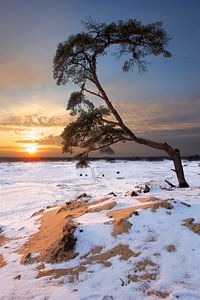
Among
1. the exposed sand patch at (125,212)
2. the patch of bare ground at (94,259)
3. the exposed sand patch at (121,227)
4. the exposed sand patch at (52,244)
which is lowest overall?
the patch of bare ground at (94,259)

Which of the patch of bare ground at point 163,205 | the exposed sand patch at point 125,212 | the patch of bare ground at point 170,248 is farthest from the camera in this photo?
the patch of bare ground at point 163,205

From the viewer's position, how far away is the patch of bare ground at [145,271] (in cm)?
582

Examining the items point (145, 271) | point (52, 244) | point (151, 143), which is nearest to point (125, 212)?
point (52, 244)

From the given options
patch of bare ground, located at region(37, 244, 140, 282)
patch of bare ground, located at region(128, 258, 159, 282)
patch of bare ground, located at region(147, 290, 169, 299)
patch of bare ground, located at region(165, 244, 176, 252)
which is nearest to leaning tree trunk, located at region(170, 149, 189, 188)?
patch of bare ground, located at region(165, 244, 176, 252)

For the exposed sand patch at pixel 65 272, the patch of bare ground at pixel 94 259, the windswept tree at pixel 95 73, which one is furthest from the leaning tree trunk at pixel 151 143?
the exposed sand patch at pixel 65 272

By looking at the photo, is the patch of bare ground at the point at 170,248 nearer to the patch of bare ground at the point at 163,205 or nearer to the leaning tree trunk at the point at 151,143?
the patch of bare ground at the point at 163,205

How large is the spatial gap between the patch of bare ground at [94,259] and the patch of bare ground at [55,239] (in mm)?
420

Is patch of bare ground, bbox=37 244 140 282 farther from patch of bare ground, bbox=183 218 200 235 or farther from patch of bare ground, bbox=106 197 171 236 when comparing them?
patch of bare ground, bbox=183 218 200 235

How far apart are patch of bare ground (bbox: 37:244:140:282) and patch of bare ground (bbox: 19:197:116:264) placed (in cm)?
42

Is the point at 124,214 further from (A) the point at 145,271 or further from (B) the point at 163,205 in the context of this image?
(A) the point at 145,271

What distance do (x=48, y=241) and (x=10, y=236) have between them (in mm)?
2129

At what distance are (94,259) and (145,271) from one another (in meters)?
1.30

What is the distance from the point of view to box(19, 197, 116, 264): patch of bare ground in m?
7.17

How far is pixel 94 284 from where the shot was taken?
19.0 ft
